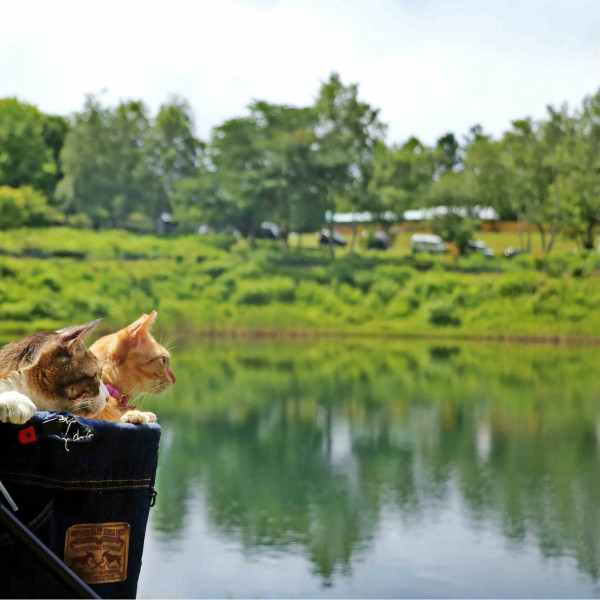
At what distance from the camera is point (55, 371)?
118 cm

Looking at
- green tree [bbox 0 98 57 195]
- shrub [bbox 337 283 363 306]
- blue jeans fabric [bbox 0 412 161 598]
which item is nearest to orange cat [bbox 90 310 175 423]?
blue jeans fabric [bbox 0 412 161 598]

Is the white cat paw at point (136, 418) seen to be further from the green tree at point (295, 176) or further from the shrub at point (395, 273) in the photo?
the green tree at point (295, 176)

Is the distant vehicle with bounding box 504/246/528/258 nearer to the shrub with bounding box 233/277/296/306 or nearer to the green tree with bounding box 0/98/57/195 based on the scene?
the shrub with bounding box 233/277/296/306

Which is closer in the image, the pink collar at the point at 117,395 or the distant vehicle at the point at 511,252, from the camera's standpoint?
the pink collar at the point at 117,395

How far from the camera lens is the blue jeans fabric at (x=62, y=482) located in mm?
1134

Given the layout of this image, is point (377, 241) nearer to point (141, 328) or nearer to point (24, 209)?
point (24, 209)

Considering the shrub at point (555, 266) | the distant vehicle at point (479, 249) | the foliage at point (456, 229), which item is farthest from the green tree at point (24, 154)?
the shrub at point (555, 266)

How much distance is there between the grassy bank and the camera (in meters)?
23.4

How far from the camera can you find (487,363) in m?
18.2

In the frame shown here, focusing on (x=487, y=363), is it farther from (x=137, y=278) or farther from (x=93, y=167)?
(x=93, y=167)

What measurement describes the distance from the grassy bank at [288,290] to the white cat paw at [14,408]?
71.0 ft

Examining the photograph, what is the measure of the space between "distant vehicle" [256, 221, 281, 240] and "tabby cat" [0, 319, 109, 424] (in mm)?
25918

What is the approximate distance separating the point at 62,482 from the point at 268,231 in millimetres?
26165

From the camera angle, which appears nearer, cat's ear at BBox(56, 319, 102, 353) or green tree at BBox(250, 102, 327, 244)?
cat's ear at BBox(56, 319, 102, 353)
